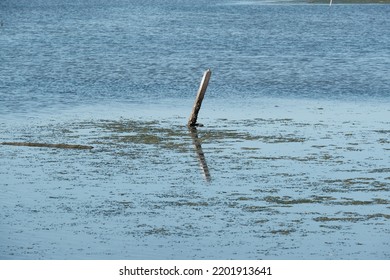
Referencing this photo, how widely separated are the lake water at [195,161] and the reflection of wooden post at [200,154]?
68 mm

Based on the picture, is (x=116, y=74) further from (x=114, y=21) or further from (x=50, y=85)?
(x=114, y=21)

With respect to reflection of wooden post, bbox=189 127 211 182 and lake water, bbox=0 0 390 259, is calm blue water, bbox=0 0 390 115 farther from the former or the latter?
reflection of wooden post, bbox=189 127 211 182

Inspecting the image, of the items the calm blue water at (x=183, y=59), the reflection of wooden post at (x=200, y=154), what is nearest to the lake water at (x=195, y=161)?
the reflection of wooden post at (x=200, y=154)

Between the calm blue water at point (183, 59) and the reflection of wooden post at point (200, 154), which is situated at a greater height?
the calm blue water at point (183, 59)

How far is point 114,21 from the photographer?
128000 millimetres

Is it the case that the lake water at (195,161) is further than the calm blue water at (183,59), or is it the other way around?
the calm blue water at (183,59)

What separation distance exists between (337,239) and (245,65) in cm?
4505

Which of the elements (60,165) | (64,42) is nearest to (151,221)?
(60,165)

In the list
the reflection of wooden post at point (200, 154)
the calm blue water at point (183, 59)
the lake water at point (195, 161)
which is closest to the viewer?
the lake water at point (195, 161)

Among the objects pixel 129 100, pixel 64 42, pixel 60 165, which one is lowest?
pixel 60 165

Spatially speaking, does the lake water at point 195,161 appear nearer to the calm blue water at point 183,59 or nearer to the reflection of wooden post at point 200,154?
the reflection of wooden post at point 200,154

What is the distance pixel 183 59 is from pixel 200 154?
40839mm

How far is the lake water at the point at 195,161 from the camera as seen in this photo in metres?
19.8

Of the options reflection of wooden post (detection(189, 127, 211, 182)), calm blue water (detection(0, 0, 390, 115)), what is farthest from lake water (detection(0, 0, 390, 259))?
calm blue water (detection(0, 0, 390, 115))
